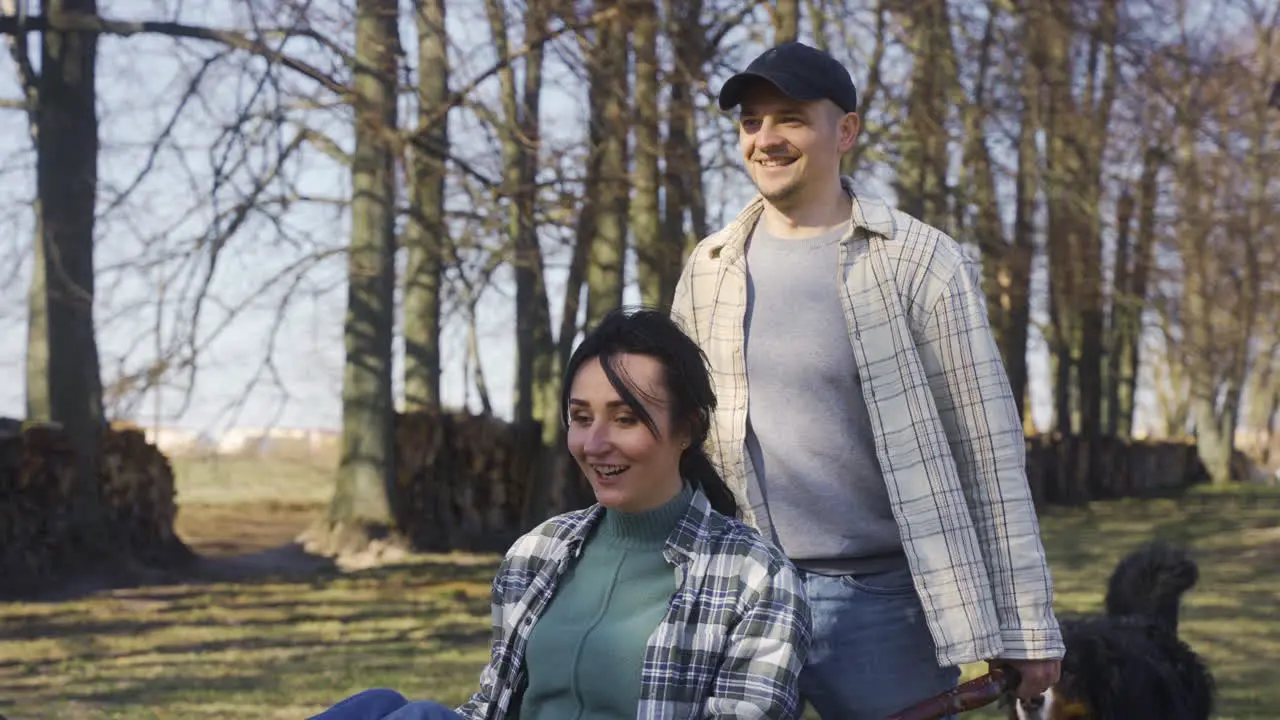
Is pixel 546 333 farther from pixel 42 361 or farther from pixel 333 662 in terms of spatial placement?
pixel 333 662

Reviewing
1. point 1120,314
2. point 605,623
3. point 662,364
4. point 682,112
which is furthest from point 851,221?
point 1120,314

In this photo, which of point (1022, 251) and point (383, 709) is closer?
point (383, 709)

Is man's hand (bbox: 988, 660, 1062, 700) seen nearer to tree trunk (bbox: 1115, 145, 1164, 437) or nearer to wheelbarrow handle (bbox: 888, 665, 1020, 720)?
wheelbarrow handle (bbox: 888, 665, 1020, 720)

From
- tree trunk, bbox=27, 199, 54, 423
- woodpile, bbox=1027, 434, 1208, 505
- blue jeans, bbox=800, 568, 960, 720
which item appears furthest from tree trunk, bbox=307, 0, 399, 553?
woodpile, bbox=1027, 434, 1208, 505

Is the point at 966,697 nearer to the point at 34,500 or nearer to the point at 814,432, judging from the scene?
the point at 814,432

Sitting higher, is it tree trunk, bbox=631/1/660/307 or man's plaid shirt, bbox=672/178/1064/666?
tree trunk, bbox=631/1/660/307

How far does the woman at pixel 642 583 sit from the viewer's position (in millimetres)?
2791

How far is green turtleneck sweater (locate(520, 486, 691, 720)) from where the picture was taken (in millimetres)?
2844

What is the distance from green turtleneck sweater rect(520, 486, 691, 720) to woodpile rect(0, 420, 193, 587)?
1024cm

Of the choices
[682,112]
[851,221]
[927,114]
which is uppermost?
[927,114]

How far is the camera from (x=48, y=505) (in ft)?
40.7

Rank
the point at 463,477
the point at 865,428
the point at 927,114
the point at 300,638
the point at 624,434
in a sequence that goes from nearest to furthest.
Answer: the point at 624,434
the point at 865,428
the point at 300,638
the point at 927,114
the point at 463,477

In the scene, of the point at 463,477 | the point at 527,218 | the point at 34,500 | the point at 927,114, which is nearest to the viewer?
the point at 34,500

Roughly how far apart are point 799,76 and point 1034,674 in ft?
4.46
